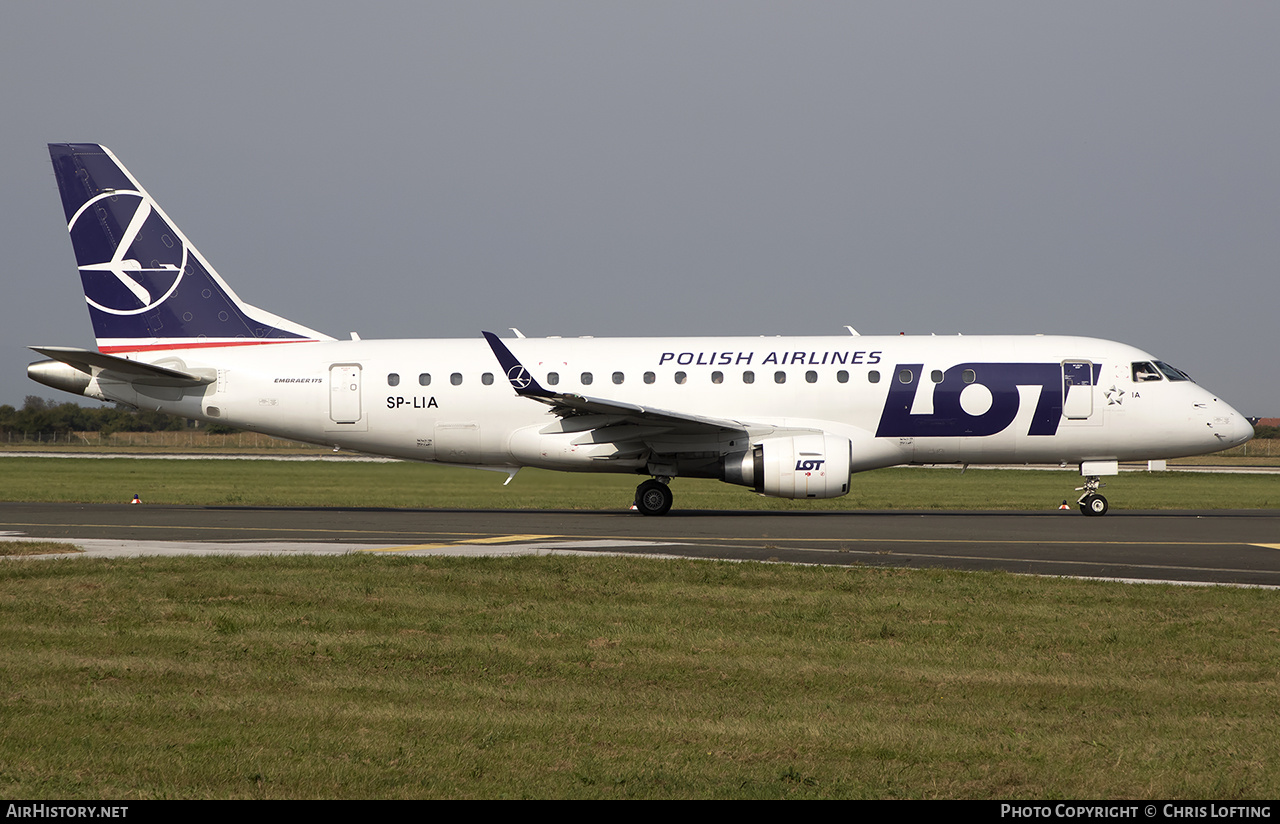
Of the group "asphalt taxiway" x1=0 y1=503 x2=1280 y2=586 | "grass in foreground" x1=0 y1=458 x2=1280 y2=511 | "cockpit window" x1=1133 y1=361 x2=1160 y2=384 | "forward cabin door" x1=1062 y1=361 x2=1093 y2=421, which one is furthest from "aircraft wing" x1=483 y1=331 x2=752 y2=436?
"cockpit window" x1=1133 y1=361 x2=1160 y2=384

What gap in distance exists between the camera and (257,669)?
8734mm

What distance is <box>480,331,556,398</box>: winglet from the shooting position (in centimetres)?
2300

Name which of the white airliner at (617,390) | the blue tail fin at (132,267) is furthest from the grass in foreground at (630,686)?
the blue tail fin at (132,267)

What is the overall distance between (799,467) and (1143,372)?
8.60 metres

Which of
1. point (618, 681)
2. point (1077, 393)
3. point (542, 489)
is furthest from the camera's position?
point (542, 489)

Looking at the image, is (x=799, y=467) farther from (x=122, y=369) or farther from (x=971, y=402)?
(x=122, y=369)

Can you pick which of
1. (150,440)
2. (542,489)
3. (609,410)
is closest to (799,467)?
(609,410)

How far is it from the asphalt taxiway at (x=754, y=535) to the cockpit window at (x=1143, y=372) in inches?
123

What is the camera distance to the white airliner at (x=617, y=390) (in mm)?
24594

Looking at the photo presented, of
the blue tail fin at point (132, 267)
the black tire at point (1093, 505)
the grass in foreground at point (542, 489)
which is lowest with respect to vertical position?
the grass in foreground at point (542, 489)

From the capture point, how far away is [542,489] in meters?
27.4

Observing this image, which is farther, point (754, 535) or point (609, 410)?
point (609, 410)

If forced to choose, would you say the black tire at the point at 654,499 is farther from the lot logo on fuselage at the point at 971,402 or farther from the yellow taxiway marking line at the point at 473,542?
the yellow taxiway marking line at the point at 473,542

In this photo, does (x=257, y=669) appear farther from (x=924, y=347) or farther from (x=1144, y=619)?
(x=924, y=347)
